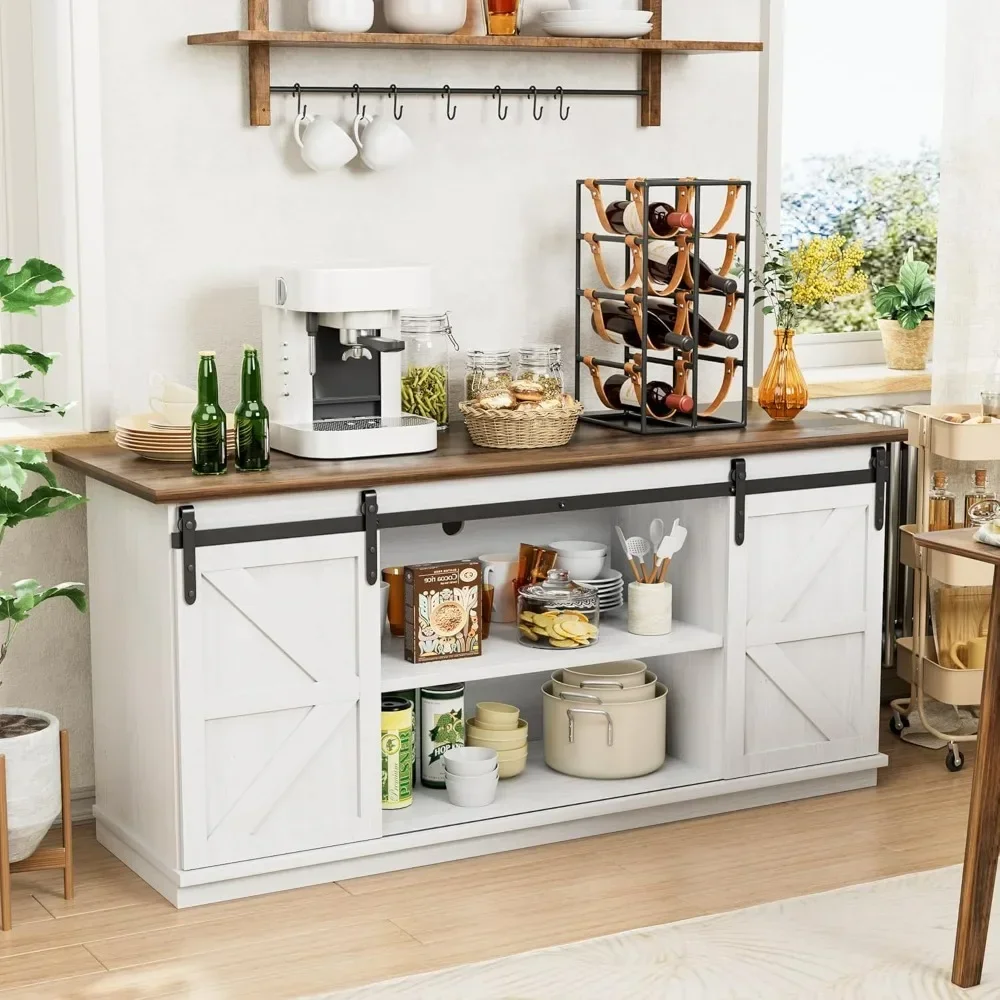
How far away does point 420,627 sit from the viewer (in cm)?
352

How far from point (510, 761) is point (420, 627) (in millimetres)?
450

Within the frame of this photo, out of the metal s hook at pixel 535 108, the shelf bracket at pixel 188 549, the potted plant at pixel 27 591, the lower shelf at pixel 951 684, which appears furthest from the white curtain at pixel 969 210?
the potted plant at pixel 27 591

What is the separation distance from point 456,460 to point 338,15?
3.25 ft

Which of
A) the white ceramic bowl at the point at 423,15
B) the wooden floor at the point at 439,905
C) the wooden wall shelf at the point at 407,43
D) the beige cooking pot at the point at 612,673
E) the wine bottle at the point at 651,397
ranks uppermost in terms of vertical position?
the white ceramic bowl at the point at 423,15

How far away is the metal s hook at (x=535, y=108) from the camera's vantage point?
389cm

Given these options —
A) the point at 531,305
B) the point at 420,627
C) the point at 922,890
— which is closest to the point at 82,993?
the point at 420,627

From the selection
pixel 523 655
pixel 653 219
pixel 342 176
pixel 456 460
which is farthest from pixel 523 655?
pixel 342 176

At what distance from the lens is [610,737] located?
3748 millimetres

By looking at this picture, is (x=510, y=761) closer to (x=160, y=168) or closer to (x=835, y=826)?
(x=835, y=826)

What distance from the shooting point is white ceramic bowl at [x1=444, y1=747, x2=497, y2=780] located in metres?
3.57

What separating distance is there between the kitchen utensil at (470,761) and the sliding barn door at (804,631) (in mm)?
577

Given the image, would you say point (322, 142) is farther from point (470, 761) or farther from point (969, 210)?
point (969, 210)

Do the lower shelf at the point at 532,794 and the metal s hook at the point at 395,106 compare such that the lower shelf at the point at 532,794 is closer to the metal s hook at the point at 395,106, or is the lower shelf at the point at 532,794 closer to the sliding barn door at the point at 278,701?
the sliding barn door at the point at 278,701

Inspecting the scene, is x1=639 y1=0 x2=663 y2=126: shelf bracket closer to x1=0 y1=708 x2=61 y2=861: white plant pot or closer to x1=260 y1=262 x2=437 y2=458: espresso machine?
x1=260 y1=262 x2=437 y2=458: espresso machine
